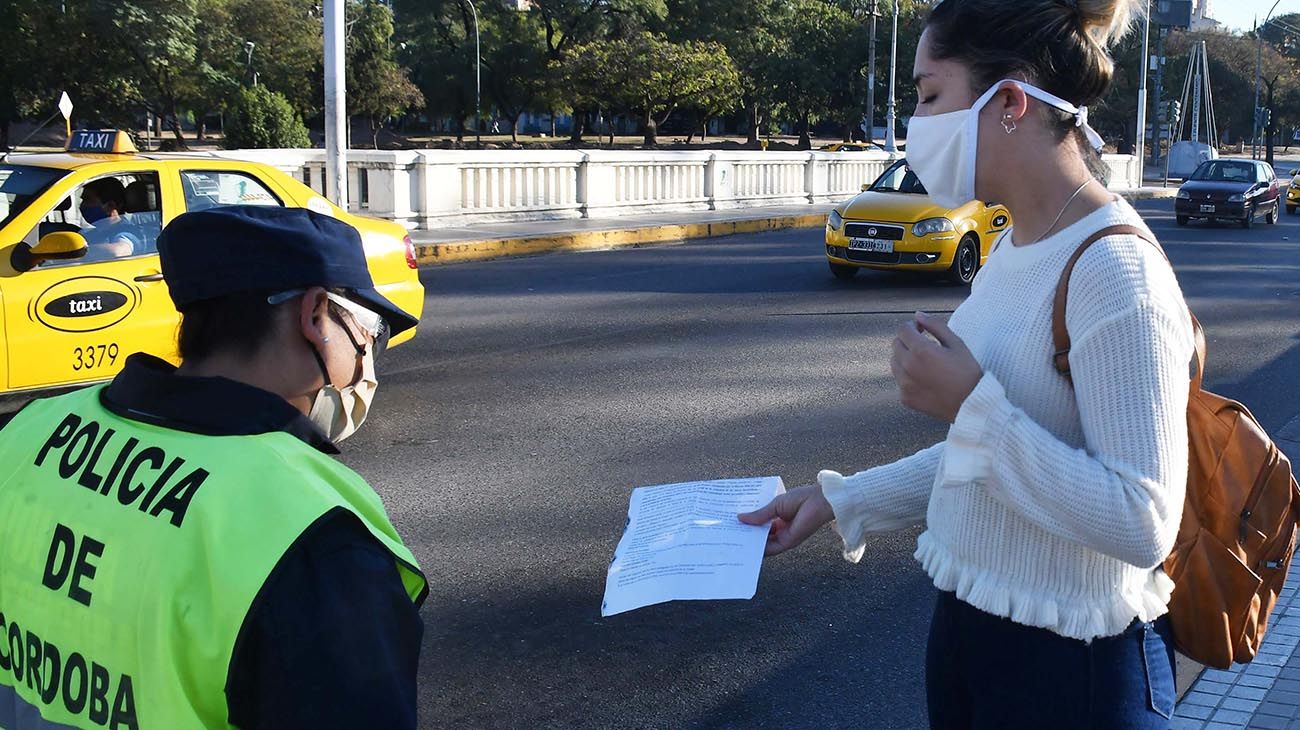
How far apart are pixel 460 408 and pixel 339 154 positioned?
1014 cm

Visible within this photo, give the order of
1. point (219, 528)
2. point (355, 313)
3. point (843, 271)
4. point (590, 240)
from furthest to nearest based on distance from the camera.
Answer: point (590, 240)
point (843, 271)
point (355, 313)
point (219, 528)

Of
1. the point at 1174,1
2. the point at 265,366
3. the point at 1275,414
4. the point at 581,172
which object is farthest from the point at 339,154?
the point at 1174,1

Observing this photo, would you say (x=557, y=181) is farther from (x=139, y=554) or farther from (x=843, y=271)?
(x=139, y=554)

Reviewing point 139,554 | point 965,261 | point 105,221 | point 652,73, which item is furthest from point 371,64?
point 139,554

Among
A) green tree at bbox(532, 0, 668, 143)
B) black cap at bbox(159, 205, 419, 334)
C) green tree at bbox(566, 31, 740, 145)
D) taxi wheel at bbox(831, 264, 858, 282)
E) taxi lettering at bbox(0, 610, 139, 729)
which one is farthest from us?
green tree at bbox(532, 0, 668, 143)

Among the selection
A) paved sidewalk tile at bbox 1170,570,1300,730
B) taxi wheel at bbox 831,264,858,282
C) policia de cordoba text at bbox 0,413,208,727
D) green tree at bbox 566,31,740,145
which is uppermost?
green tree at bbox 566,31,740,145

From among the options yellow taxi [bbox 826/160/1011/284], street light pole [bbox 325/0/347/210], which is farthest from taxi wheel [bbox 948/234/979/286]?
street light pole [bbox 325/0/347/210]

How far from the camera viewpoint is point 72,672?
1586 millimetres

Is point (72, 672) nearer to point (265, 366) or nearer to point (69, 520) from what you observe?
point (69, 520)

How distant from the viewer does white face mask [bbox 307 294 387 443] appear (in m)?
1.79

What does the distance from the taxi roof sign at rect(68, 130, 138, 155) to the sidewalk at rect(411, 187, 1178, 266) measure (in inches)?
314

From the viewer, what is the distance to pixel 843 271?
1523 cm

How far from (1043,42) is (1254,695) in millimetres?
2964

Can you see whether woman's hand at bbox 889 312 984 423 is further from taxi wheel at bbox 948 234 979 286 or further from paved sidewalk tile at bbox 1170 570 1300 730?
taxi wheel at bbox 948 234 979 286
